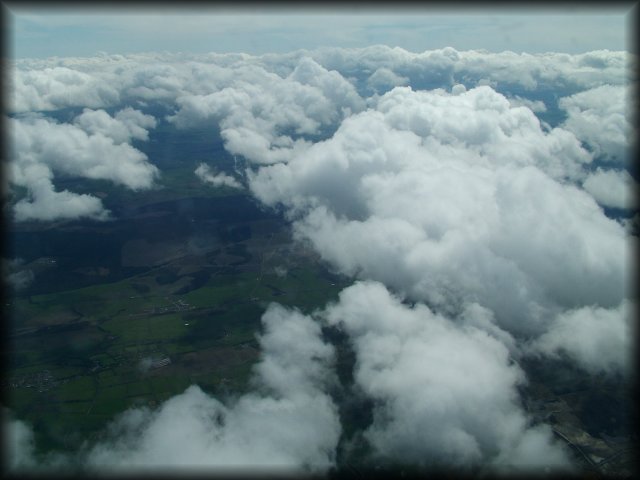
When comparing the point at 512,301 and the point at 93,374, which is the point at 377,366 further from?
the point at 93,374

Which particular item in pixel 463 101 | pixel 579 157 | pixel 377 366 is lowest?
pixel 377 366

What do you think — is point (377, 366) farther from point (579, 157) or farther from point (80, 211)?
point (579, 157)

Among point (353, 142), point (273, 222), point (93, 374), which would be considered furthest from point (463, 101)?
point (93, 374)

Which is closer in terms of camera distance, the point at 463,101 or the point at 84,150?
the point at 84,150

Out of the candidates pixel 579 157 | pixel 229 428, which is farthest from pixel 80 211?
pixel 579 157

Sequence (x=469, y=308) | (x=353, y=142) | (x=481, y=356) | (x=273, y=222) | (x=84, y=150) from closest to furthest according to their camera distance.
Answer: (x=481, y=356)
(x=469, y=308)
(x=273, y=222)
(x=353, y=142)
(x=84, y=150)

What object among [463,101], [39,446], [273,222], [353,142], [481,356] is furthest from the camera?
[463,101]

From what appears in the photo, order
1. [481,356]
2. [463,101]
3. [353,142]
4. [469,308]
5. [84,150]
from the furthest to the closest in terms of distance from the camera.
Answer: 1. [463,101]
2. [84,150]
3. [353,142]
4. [469,308]
5. [481,356]

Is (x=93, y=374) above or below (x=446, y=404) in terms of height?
below

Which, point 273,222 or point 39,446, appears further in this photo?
point 273,222
